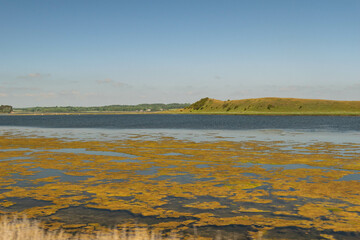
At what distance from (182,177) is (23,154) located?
17.3 meters

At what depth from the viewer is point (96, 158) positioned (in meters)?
27.5

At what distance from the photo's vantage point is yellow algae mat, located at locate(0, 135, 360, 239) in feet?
38.2

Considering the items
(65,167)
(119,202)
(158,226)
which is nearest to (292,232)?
(158,226)

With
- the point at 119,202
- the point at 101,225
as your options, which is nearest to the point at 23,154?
the point at 119,202

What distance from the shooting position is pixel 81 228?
10.8m

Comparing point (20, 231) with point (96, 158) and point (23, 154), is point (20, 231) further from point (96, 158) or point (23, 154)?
point (23, 154)

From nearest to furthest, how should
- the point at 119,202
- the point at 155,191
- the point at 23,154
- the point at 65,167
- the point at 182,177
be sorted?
the point at 119,202 < the point at 155,191 < the point at 182,177 < the point at 65,167 < the point at 23,154

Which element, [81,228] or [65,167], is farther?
[65,167]

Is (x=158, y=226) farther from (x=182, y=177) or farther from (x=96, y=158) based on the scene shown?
(x=96, y=158)

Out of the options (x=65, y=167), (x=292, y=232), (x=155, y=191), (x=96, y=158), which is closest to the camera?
(x=292, y=232)

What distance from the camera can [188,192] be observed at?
15.8 meters

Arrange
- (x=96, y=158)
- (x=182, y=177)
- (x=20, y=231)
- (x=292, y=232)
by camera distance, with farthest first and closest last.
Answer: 1. (x=96, y=158)
2. (x=182, y=177)
3. (x=292, y=232)
4. (x=20, y=231)

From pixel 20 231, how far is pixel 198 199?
696cm

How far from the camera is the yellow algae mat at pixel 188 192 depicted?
38.2 feet
